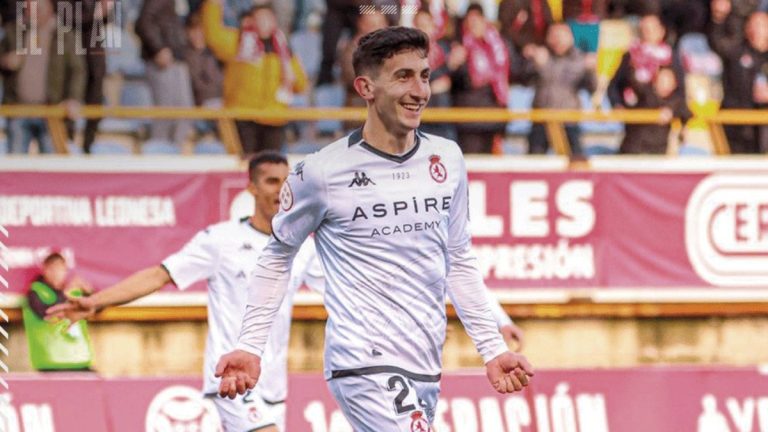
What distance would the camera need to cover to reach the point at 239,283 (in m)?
8.41

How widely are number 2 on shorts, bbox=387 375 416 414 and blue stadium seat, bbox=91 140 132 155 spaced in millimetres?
9316

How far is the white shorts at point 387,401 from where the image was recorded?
576 cm

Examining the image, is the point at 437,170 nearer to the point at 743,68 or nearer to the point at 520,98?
the point at 520,98

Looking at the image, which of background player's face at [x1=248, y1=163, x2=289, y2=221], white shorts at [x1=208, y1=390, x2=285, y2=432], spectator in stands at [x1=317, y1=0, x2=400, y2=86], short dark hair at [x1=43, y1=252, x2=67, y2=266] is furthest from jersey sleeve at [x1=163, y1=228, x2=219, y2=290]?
spectator in stands at [x1=317, y1=0, x2=400, y2=86]

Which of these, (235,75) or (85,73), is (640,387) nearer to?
(235,75)

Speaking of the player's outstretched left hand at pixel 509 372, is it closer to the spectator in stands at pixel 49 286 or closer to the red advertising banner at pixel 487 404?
the red advertising banner at pixel 487 404

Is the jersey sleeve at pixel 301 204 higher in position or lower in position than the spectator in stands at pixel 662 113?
lower

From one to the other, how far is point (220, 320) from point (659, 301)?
7.85 metres

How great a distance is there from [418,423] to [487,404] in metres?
5.39

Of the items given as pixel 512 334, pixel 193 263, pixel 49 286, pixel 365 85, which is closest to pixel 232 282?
pixel 193 263

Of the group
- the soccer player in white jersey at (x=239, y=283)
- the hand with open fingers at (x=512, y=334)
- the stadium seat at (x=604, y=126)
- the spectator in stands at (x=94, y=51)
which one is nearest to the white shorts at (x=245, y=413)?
the soccer player in white jersey at (x=239, y=283)

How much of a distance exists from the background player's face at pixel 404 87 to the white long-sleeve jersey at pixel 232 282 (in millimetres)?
2647

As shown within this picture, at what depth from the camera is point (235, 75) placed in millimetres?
14578

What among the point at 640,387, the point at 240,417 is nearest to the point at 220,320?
the point at 240,417
